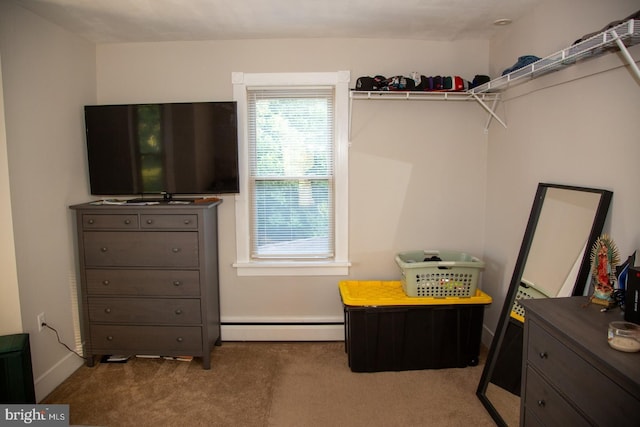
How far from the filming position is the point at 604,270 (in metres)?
1.63

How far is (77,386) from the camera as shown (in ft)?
8.36

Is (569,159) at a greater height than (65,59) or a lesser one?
lesser

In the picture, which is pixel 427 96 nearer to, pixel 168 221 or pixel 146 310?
pixel 168 221

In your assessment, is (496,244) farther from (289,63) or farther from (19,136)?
(19,136)

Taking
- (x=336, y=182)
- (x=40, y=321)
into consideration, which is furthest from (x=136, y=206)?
(x=336, y=182)

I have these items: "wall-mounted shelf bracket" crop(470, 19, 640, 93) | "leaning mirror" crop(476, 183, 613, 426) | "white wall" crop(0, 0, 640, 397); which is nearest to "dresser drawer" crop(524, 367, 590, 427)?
"leaning mirror" crop(476, 183, 613, 426)

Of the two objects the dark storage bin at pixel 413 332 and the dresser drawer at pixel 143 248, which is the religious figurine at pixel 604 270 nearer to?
the dark storage bin at pixel 413 332

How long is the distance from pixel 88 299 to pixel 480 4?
126 inches

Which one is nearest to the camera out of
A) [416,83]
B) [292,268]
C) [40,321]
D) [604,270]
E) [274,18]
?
[604,270]

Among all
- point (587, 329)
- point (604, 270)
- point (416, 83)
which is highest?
point (416, 83)

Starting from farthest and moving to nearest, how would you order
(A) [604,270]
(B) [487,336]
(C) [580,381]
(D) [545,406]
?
(B) [487,336], (A) [604,270], (D) [545,406], (C) [580,381]

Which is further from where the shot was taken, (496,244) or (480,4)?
(496,244)

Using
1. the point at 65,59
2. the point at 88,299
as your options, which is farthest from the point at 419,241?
the point at 65,59

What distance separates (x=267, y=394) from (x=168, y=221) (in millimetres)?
1303
